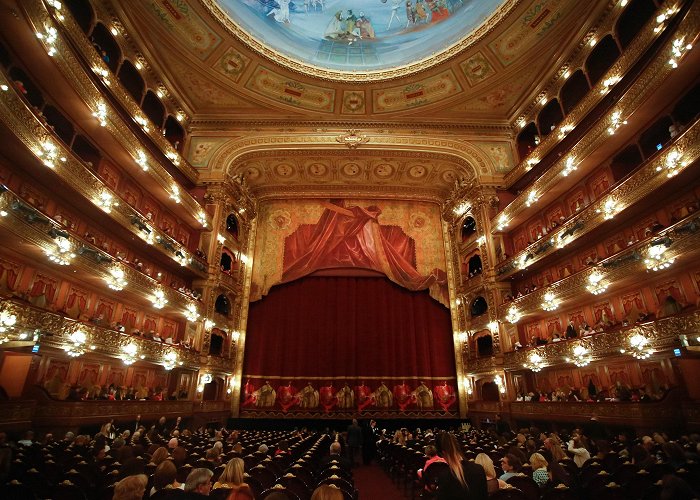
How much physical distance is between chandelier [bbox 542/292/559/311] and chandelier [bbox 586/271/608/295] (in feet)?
5.45

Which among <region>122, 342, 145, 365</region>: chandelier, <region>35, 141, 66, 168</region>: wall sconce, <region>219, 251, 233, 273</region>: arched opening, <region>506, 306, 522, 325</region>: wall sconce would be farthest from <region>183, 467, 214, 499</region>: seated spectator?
<region>219, 251, 233, 273</region>: arched opening

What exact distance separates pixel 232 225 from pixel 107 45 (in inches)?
403

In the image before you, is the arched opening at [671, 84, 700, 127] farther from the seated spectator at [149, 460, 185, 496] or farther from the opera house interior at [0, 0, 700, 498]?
the seated spectator at [149, 460, 185, 496]

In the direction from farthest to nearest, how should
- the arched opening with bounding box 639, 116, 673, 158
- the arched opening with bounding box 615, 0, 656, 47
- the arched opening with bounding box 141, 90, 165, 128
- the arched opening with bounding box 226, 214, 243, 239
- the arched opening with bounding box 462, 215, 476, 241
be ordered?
1. the arched opening with bounding box 462, 215, 476, 241
2. the arched opening with bounding box 226, 214, 243, 239
3. the arched opening with bounding box 141, 90, 165, 128
4. the arched opening with bounding box 615, 0, 656, 47
5. the arched opening with bounding box 639, 116, 673, 158

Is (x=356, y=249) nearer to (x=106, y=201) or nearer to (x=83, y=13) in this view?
(x=106, y=201)

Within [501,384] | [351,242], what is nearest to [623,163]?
[501,384]

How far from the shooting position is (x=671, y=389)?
1005 cm

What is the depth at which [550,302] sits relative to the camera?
50.1 ft

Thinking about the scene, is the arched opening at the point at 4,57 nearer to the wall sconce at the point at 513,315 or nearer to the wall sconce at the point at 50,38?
the wall sconce at the point at 50,38

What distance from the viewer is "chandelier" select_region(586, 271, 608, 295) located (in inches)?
515

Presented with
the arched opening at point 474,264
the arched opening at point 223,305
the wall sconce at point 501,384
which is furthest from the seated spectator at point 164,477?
the arched opening at point 474,264

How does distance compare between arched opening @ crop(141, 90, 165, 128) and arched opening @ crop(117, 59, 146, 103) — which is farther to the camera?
arched opening @ crop(141, 90, 165, 128)

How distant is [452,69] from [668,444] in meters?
18.8

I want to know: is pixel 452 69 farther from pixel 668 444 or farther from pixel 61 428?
pixel 61 428
